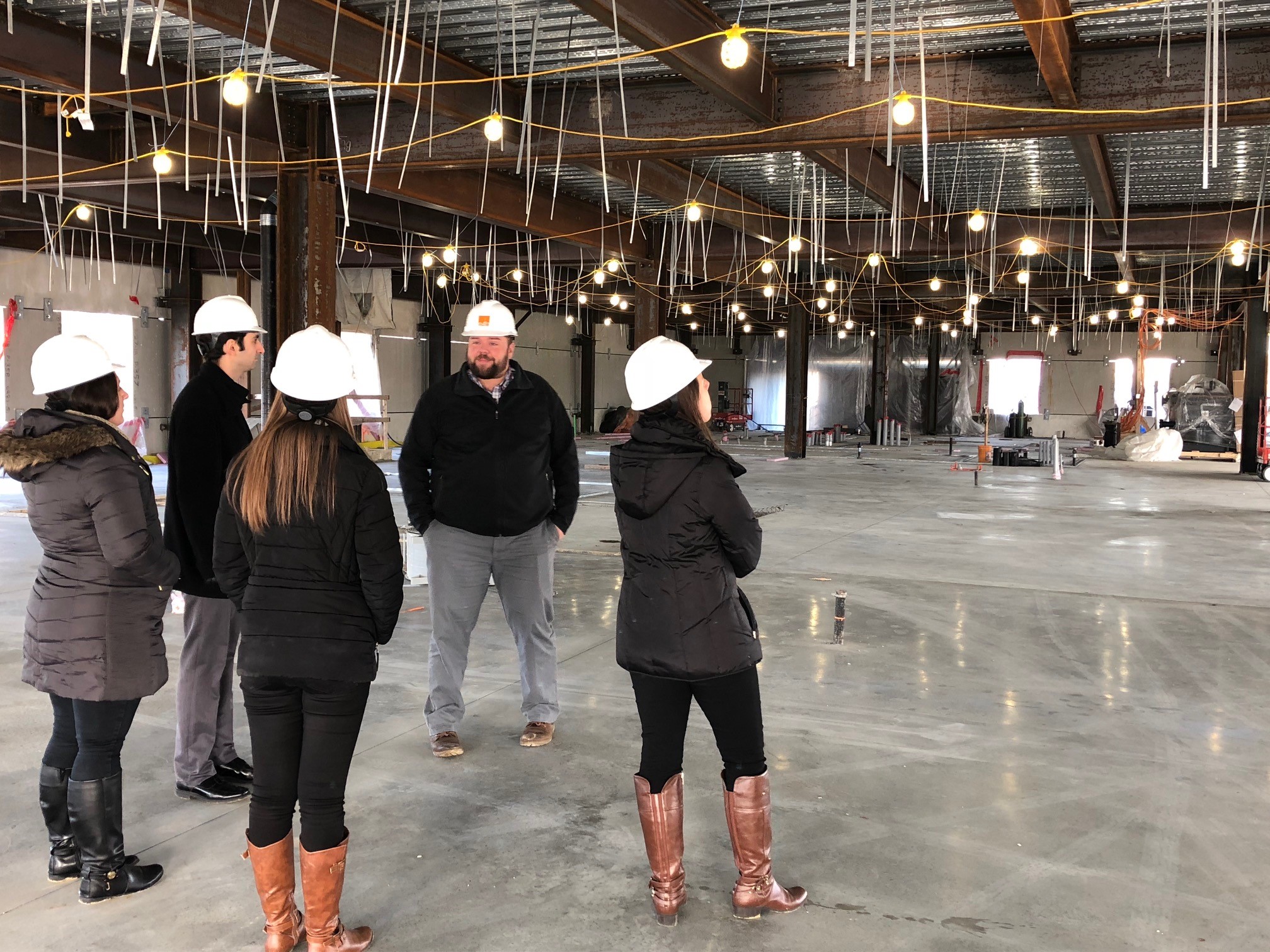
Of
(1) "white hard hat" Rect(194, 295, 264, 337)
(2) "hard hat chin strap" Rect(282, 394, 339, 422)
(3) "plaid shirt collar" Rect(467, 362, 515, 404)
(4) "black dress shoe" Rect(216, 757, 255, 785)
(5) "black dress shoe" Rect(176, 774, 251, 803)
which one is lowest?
(5) "black dress shoe" Rect(176, 774, 251, 803)

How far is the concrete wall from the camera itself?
35188 mm

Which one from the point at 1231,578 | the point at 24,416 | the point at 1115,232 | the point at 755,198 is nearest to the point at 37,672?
the point at 24,416

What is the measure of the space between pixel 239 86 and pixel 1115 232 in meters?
13.7

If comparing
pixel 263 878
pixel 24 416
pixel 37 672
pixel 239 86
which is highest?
pixel 239 86

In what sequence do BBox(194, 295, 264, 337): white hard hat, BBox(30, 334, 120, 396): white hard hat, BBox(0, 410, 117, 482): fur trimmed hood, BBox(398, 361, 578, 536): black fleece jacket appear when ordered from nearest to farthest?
BBox(0, 410, 117, 482): fur trimmed hood → BBox(30, 334, 120, 396): white hard hat → BBox(194, 295, 264, 337): white hard hat → BBox(398, 361, 578, 536): black fleece jacket

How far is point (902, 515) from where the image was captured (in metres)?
13.4

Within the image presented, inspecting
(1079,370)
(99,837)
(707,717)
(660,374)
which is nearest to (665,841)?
(707,717)

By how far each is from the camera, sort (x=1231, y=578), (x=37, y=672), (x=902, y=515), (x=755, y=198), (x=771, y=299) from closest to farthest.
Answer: (x=37, y=672)
(x=1231, y=578)
(x=902, y=515)
(x=755, y=198)
(x=771, y=299)

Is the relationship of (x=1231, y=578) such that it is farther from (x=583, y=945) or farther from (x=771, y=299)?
(x=771, y=299)

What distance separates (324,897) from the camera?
2777 millimetres

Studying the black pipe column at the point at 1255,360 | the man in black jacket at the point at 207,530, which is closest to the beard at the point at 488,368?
the man in black jacket at the point at 207,530

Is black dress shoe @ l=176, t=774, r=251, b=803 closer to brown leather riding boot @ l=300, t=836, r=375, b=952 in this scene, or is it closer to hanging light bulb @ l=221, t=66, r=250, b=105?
brown leather riding boot @ l=300, t=836, r=375, b=952

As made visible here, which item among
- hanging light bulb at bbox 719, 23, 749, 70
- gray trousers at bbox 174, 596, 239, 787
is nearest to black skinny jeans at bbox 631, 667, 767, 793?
gray trousers at bbox 174, 596, 239, 787

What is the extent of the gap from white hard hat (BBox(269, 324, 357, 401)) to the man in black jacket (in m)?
0.88
